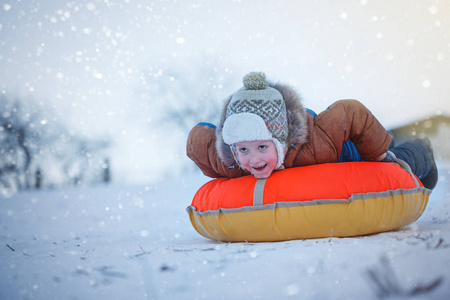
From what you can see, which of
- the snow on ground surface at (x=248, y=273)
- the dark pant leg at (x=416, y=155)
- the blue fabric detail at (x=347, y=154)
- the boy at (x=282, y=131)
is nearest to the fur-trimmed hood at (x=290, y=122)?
the boy at (x=282, y=131)

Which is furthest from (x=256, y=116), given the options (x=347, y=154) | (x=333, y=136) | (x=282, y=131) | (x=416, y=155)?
(x=416, y=155)

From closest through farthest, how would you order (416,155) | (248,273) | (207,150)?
(248,273) → (207,150) → (416,155)

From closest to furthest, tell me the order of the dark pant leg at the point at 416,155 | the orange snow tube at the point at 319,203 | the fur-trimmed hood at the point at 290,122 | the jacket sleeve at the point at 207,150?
the orange snow tube at the point at 319,203 < the fur-trimmed hood at the point at 290,122 < the jacket sleeve at the point at 207,150 < the dark pant leg at the point at 416,155

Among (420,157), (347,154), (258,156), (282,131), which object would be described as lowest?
(420,157)

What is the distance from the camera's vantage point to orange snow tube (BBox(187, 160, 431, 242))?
61.6 inches

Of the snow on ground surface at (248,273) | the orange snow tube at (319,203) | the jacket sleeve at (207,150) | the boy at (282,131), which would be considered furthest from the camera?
the jacket sleeve at (207,150)

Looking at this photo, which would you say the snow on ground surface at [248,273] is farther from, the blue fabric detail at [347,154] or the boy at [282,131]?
the blue fabric detail at [347,154]

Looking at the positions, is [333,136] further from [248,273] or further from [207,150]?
[248,273]

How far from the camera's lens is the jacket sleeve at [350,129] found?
1778 mm

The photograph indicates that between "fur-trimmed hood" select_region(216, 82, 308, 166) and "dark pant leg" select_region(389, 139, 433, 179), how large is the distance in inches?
51.2

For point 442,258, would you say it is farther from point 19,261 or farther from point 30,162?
point 30,162

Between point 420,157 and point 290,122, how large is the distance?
1.61m

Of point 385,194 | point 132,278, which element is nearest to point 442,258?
point 385,194

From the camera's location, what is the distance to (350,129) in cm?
181
